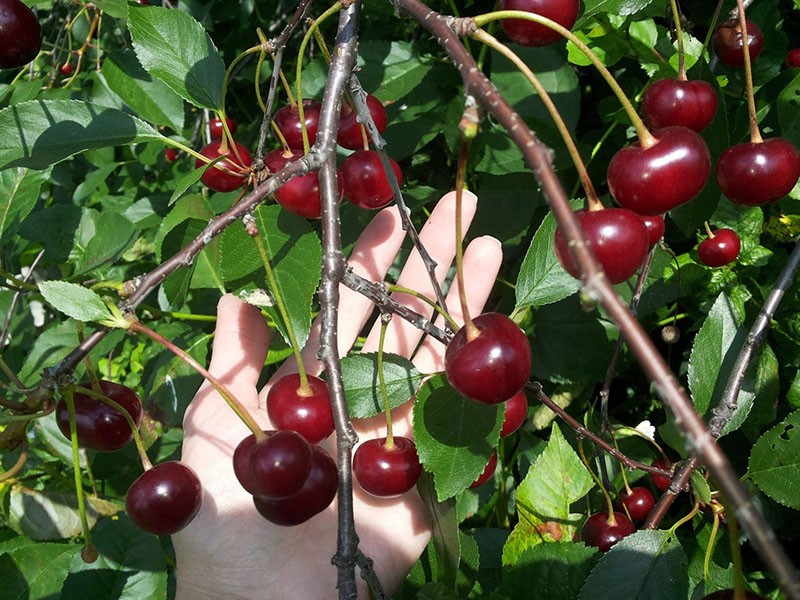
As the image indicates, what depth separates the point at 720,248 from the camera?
1669 millimetres

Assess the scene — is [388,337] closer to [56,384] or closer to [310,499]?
[310,499]

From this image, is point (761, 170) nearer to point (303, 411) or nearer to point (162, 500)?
point (303, 411)

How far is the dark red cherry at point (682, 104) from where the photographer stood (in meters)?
1.16

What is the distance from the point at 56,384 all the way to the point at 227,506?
24.3 inches

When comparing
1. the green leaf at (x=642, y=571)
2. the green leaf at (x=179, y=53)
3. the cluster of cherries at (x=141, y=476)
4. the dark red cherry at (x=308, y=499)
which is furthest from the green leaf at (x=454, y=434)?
the green leaf at (x=179, y=53)

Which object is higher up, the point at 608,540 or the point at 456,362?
the point at 456,362

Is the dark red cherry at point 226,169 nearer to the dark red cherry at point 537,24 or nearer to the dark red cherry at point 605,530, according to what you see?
the dark red cherry at point 537,24

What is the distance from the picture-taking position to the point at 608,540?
4.63ft

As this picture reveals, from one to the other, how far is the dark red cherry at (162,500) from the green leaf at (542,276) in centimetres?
72

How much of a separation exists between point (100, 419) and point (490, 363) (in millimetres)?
773

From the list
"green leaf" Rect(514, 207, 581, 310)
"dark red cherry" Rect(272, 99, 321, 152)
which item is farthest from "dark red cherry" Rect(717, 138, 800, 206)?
"dark red cherry" Rect(272, 99, 321, 152)

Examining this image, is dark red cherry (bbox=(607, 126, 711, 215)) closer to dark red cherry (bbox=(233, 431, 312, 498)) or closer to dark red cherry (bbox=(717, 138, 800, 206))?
dark red cherry (bbox=(717, 138, 800, 206))

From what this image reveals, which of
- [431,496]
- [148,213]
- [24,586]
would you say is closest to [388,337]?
[431,496]

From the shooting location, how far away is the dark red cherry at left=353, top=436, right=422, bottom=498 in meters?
1.25
